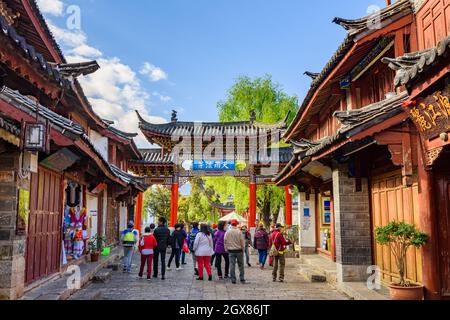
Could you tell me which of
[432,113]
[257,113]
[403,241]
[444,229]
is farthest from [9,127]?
[257,113]

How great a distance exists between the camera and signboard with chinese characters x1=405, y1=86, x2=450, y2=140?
5.49 metres

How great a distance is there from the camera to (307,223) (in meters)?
17.2

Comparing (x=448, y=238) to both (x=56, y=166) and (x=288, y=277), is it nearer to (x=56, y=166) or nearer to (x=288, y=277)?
(x=288, y=277)

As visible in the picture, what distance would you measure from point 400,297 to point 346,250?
8.27 feet

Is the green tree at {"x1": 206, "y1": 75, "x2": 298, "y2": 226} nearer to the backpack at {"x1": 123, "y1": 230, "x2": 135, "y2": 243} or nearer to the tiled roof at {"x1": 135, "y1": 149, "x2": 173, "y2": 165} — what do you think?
the tiled roof at {"x1": 135, "y1": 149, "x2": 173, "y2": 165}

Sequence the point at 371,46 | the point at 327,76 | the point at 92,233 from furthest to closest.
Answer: the point at 92,233 < the point at 327,76 < the point at 371,46

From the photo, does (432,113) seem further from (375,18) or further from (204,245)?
(204,245)

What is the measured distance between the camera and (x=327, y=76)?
1038 centimetres

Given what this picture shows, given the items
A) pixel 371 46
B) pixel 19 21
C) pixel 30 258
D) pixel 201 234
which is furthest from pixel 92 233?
pixel 371 46

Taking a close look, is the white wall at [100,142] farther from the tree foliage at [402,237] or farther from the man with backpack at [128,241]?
the tree foliage at [402,237]

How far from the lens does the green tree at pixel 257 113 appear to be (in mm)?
25870

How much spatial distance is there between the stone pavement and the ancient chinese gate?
33.7 feet

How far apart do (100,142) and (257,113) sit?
13.0 meters

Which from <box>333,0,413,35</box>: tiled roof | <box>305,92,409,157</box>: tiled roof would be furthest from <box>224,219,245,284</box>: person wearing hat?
<box>333,0,413,35</box>: tiled roof
